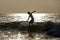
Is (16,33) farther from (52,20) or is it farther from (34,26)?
(52,20)

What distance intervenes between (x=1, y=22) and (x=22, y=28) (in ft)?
5.12

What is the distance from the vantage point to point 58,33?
8.51 meters

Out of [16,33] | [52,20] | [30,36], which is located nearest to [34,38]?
[30,36]

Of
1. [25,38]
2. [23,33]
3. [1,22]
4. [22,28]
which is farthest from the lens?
[1,22]

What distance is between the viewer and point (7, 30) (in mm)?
9016

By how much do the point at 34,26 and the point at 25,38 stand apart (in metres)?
1.62

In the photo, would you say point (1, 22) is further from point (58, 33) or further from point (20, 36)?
point (58, 33)

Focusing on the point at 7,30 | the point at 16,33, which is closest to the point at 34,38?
the point at 16,33

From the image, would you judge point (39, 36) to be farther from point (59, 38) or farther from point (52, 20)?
point (52, 20)

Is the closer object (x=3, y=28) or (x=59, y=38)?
(x=59, y=38)

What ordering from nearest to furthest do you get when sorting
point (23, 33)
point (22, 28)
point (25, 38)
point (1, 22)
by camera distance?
point (25, 38), point (23, 33), point (22, 28), point (1, 22)

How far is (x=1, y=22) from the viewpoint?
10219 mm

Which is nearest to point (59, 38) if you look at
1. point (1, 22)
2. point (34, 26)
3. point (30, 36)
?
point (30, 36)

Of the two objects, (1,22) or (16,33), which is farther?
(1,22)
